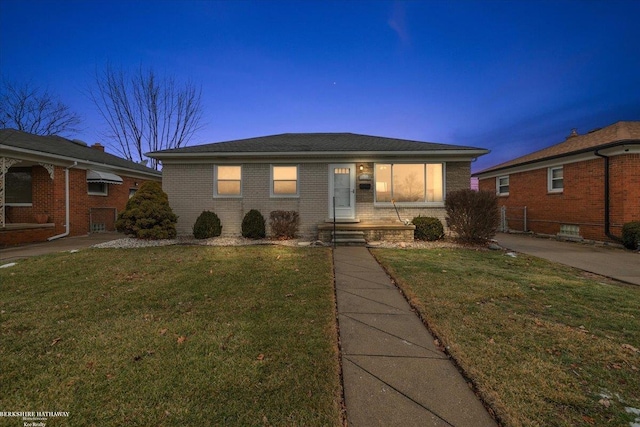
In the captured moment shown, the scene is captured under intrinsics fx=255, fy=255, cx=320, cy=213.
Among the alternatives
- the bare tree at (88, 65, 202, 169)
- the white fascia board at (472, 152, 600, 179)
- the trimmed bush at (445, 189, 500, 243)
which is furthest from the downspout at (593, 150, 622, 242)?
the bare tree at (88, 65, 202, 169)

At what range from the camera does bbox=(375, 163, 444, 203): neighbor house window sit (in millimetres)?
10219

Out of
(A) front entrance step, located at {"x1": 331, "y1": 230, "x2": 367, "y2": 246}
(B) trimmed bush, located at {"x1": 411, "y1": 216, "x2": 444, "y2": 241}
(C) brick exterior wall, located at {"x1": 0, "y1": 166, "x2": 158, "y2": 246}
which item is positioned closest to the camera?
(A) front entrance step, located at {"x1": 331, "y1": 230, "x2": 367, "y2": 246}

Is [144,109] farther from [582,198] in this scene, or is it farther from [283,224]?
[582,198]

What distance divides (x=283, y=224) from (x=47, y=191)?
10151mm

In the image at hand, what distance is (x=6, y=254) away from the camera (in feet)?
24.2

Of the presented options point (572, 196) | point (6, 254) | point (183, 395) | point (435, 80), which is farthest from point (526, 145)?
point (6, 254)

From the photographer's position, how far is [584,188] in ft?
33.7

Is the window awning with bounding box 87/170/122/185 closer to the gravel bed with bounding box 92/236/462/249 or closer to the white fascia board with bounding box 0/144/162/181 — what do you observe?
the white fascia board with bounding box 0/144/162/181

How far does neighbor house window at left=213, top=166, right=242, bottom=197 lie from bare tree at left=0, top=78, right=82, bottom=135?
22.3 metres

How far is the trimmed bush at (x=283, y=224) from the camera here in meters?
9.33

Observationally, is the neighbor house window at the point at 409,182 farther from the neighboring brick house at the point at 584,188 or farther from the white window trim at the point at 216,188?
the neighboring brick house at the point at 584,188

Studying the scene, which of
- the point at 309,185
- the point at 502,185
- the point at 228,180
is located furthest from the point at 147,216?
the point at 502,185

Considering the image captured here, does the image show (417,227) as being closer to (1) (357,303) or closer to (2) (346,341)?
(1) (357,303)

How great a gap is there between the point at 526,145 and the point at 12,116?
5026 cm
